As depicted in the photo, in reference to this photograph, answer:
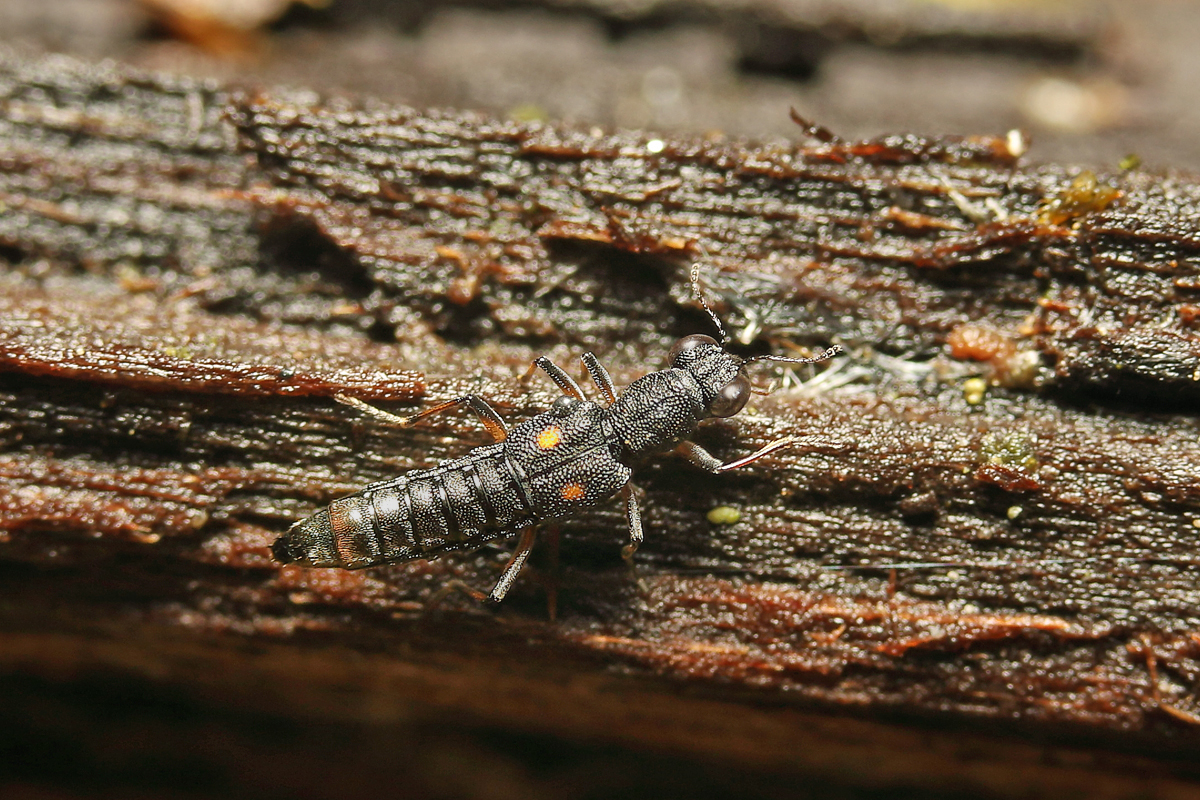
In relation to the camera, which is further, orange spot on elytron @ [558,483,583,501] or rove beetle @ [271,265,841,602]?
orange spot on elytron @ [558,483,583,501]

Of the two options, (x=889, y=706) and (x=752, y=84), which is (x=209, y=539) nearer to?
(x=889, y=706)

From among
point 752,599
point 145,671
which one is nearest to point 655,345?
point 752,599

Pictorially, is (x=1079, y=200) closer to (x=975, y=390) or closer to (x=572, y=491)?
(x=975, y=390)

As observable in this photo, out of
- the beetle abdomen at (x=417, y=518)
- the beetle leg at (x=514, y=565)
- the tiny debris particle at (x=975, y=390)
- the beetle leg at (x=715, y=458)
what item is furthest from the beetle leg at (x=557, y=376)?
the tiny debris particle at (x=975, y=390)

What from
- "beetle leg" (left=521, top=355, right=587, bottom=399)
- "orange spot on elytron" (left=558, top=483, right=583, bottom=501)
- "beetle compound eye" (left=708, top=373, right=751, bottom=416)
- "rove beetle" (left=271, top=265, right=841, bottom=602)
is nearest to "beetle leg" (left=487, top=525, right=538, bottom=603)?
"rove beetle" (left=271, top=265, right=841, bottom=602)

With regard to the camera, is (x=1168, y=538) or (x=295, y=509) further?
(x=295, y=509)

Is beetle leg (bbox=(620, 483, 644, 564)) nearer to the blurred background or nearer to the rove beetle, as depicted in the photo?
the rove beetle

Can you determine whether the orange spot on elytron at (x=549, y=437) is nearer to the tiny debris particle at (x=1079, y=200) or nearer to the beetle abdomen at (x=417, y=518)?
the beetle abdomen at (x=417, y=518)
